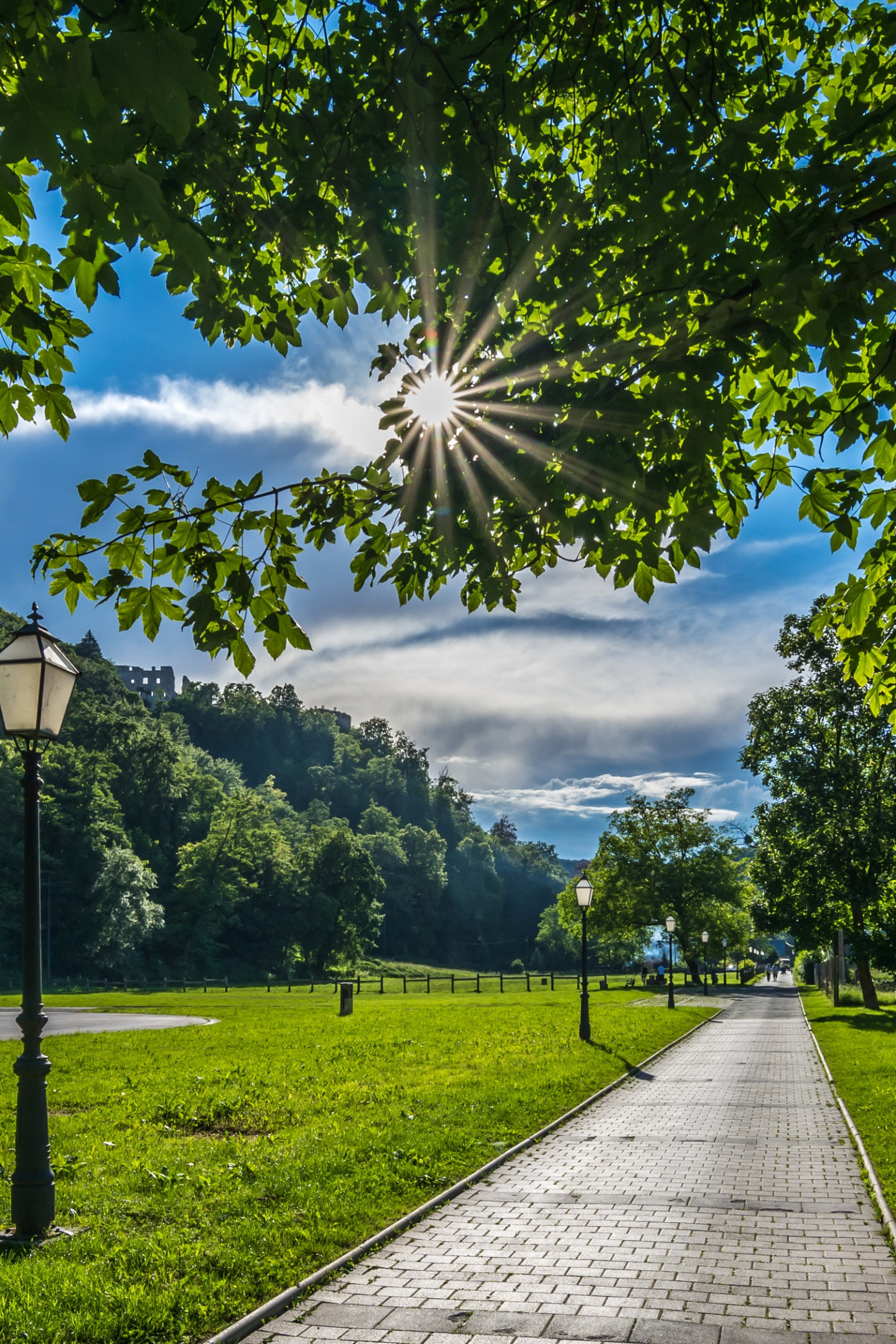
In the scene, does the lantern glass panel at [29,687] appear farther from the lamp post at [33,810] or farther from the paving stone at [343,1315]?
the paving stone at [343,1315]

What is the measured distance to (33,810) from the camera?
7.05 meters

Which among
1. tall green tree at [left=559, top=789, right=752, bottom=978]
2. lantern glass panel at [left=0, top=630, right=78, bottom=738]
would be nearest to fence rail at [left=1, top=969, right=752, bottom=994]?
tall green tree at [left=559, top=789, right=752, bottom=978]

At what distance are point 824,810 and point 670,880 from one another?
33671mm

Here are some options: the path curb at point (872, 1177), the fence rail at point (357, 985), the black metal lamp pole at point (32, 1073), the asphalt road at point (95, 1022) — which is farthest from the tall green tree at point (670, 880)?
the black metal lamp pole at point (32, 1073)

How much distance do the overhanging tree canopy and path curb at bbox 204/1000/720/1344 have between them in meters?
3.31

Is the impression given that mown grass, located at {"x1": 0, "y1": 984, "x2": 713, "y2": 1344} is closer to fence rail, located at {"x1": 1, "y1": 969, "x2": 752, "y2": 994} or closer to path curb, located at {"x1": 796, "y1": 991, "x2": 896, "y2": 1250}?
path curb, located at {"x1": 796, "y1": 991, "x2": 896, "y2": 1250}

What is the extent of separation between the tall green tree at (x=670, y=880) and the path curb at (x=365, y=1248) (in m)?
51.8

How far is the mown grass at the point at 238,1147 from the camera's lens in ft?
17.2

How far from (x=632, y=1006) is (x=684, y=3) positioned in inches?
1385

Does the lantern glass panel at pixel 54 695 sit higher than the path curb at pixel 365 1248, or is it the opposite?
the lantern glass panel at pixel 54 695

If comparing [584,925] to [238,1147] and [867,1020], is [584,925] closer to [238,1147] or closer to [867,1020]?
[238,1147]

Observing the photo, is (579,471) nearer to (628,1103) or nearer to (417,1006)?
(628,1103)

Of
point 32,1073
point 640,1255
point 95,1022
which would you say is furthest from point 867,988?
point 32,1073

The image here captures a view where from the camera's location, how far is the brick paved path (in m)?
4.95
